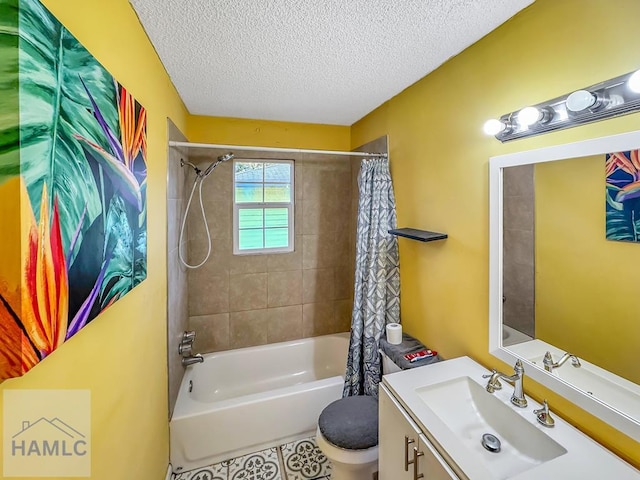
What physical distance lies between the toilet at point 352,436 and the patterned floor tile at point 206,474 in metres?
0.78

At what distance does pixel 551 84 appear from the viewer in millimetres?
1138

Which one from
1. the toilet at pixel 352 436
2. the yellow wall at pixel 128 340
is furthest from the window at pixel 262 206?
Answer: the toilet at pixel 352 436

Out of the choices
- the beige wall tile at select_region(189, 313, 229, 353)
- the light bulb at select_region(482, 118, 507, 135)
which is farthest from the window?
the light bulb at select_region(482, 118, 507, 135)

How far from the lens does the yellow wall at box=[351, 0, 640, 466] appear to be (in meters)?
0.99

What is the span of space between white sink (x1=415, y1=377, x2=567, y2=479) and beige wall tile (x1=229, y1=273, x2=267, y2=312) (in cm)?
180

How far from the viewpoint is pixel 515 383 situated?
1.19 metres

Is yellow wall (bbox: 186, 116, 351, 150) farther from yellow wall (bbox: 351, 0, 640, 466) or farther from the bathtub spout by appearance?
the bathtub spout

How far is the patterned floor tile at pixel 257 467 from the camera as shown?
72.4 inches

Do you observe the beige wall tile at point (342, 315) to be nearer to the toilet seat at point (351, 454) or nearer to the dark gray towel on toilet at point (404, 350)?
the dark gray towel on toilet at point (404, 350)

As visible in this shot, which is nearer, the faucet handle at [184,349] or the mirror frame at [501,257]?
the mirror frame at [501,257]

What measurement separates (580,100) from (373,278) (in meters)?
1.46

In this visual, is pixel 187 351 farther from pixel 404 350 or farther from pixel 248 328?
pixel 404 350

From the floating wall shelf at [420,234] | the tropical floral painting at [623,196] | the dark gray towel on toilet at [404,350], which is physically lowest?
the dark gray towel on toilet at [404,350]

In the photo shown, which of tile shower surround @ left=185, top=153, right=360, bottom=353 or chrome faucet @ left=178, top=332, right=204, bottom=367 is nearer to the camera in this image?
chrome faucet @ left=178, top=332, right=204, bottom=367
